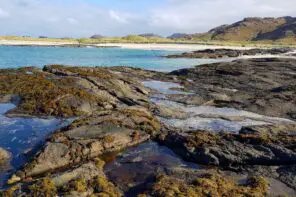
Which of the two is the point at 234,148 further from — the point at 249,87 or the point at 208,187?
the point at 249,87

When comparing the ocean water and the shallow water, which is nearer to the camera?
the shallow water

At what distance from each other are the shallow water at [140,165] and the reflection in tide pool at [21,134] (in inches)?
167

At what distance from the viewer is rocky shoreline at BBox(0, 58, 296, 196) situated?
48.4 feet

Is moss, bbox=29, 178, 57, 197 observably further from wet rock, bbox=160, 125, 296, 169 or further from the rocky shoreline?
wet rock, bbox=160, 125, 296, 169

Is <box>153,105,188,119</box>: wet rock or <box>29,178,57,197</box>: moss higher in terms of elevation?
<box>29,178,57,197</box>: moss

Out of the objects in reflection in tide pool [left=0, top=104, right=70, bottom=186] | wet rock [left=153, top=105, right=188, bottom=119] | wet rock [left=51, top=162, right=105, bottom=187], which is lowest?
wet rock [left=153, top=105, right=188, bottom=119]

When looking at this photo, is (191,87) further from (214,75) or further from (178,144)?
(178,144)

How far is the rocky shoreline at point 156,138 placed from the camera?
48.4ft

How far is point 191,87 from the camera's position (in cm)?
3891

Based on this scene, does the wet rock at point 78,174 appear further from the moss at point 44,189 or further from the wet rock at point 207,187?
the wet rock at point 207,187

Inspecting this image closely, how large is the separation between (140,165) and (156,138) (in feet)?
12.2

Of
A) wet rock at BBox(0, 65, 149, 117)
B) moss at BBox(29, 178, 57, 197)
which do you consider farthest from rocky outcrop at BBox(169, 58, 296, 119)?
moss at BBox(29, 178, 57, 197)

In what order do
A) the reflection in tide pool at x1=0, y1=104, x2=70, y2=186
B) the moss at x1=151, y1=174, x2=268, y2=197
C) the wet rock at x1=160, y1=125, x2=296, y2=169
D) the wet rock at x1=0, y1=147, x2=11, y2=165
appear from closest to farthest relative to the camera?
the moss at x1=151, y1=174, x2=268, y2=197 → the wet rock at x1=0, y1=147, x2=11, y2=165 → the wet rock at x1=160, y1=125, x2=296, y2=169 → the reflection in tide pool at x1=0, y1=104, x2=70, y2=186

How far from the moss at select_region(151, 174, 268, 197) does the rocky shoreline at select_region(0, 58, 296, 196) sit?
0.13 feet
